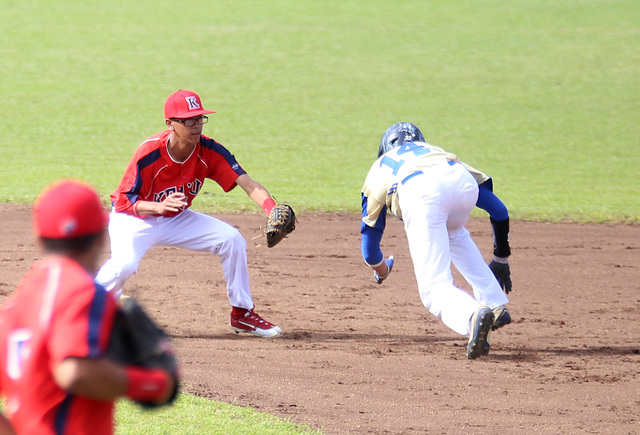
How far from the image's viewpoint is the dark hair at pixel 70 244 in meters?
2.19

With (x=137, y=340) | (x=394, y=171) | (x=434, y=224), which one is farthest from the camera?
(x=394, y=171)

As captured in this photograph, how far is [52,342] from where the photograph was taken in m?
2.07

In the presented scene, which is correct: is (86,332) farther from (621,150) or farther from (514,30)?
(514,30)

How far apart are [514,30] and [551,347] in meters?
17.6

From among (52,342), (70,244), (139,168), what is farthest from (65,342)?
(139,168)

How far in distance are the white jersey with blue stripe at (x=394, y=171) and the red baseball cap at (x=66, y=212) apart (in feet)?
11.2

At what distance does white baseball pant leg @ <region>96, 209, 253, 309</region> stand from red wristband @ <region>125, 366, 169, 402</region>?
3.74 m

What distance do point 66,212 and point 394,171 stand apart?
353 cm

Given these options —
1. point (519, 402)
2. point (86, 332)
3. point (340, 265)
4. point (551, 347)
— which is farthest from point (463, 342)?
point (86, 332)

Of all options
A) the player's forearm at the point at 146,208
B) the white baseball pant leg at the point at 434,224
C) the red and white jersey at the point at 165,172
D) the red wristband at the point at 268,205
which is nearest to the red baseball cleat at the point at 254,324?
the red wristband at the point at 268,205

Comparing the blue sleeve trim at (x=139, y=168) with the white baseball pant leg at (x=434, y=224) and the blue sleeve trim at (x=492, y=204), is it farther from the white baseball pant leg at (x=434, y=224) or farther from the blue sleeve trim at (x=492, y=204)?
the blue sleeve trim at (x=492, y=204)

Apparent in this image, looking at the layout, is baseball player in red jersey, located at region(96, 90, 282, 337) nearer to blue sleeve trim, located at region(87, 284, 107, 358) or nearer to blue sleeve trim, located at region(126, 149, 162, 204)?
blue sleeve trim, located at region(126, 149, 162, 204)

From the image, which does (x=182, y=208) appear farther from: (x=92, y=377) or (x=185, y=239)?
(x=92, y=377)

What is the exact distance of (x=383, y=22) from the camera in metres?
23.0
